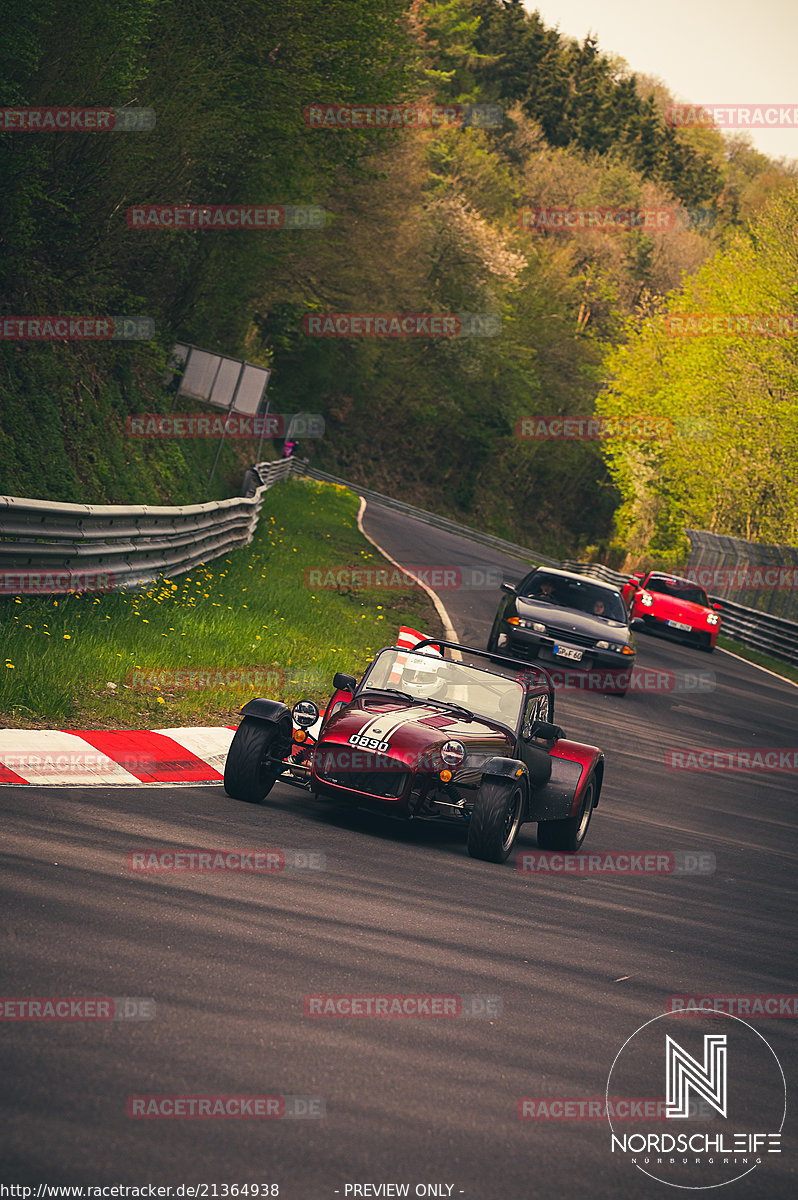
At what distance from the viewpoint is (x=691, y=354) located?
5856cm

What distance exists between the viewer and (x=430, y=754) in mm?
8383

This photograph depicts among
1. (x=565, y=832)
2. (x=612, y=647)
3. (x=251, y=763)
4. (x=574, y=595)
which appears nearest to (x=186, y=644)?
(x=251, y=763)

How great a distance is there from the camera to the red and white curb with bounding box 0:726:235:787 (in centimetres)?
778

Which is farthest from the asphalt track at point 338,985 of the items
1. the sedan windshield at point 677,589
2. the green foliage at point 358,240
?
the sedan windshield at point 677,589

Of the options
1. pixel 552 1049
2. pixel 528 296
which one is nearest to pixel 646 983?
pixel 552 1049

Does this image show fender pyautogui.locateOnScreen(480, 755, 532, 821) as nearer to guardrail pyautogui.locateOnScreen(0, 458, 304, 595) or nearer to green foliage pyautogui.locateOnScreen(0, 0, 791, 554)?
guardrail pyautogui.locateOnScreen(0, 458, 304, 595)

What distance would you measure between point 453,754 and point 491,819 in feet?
1.63

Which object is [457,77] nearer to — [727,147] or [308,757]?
[727,147]

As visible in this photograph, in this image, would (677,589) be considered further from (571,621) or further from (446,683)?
(446,683)

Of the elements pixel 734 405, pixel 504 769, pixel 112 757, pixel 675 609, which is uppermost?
pixel 734 405

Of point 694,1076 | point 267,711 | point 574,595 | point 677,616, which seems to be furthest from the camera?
point 677,616

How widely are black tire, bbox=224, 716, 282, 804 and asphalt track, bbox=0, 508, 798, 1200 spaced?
142 mm

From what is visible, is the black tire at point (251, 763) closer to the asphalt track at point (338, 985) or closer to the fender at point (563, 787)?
the asphalt track at point (338, 985)

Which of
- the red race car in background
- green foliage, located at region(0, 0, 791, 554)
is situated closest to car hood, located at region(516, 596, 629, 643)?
green foliage, located at region(0, 0, 791, 554)
